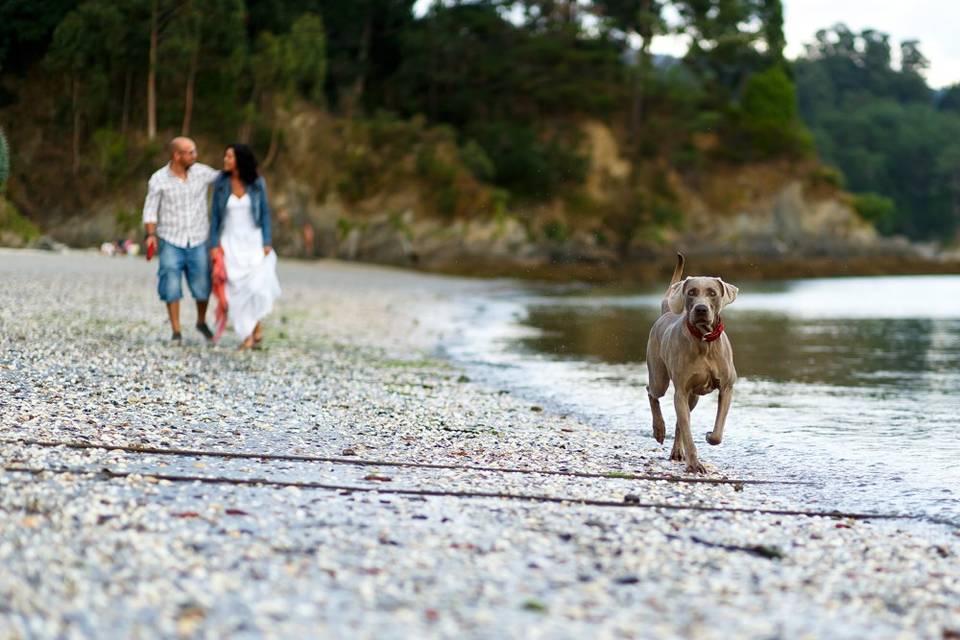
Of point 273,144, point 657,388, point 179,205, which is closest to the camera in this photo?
point 657,388

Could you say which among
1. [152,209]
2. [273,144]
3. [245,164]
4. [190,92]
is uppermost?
[190,92]

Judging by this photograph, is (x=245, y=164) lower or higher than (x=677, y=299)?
higher

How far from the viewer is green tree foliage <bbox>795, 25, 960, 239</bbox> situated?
102938 millimetres

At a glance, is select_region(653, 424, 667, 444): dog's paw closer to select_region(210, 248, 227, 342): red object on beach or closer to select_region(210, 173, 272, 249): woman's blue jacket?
select_region(210, 173, 272, 249): woman's blue jacket

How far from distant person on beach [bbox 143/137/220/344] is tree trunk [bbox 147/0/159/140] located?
34.5 metres

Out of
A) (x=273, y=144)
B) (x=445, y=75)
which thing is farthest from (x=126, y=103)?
(x=445, y=75)

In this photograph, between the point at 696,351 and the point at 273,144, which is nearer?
the point at 696,351

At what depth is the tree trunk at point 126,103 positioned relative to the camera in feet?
146

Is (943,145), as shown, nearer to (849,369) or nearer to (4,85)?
(4,85)

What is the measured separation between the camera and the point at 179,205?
11.8m

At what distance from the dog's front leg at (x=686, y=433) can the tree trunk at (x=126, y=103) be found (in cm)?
4143

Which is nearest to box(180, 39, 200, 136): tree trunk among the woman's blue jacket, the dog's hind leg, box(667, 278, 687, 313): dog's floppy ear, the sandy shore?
the woman's blue jacket

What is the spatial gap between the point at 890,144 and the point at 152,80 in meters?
83.2

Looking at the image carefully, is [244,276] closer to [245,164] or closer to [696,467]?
[245,164]
